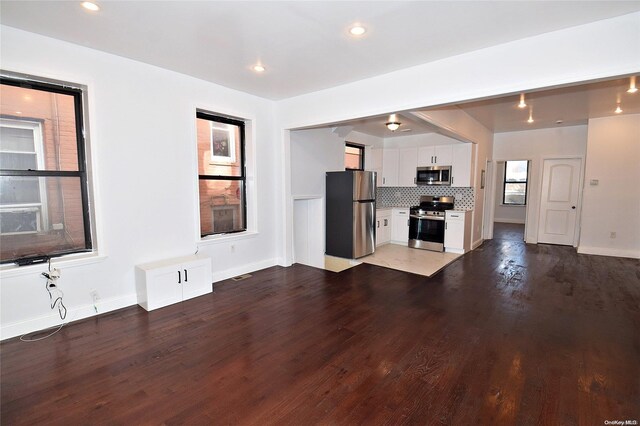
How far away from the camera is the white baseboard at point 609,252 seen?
5.89 meters

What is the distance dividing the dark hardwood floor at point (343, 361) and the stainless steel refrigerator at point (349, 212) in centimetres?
163

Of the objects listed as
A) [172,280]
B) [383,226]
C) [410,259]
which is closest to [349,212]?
[410,259]

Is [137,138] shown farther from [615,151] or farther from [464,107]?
[615,151]

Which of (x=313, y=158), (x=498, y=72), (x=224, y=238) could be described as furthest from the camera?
(x=313, y=158)

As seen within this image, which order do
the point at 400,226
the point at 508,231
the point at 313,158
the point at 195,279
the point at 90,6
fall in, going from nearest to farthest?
the point at 90,6 < the point at 195,279 < the point at 313,158 < the point at 400,226 < the point at 508,231

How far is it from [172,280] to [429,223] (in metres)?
5.34

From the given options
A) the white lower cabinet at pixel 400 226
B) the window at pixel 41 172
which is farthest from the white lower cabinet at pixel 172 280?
the white lower cabinet at pixel 400 226

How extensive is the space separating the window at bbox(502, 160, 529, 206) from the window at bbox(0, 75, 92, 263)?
12391mm

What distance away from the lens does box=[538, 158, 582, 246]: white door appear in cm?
704

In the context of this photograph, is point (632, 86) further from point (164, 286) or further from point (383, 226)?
point (164, 286)

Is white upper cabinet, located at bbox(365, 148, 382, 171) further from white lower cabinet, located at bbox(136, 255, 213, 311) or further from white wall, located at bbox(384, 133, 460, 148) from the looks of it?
white lower cabinet, located at bbox(136, 255, 213, 311)

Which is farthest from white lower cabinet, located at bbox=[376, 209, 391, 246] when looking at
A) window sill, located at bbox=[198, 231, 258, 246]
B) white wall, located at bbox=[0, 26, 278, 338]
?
white wall, located at bbox=[0, 26, 278, 338]

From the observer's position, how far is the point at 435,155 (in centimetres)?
687

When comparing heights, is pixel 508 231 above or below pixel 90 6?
below
